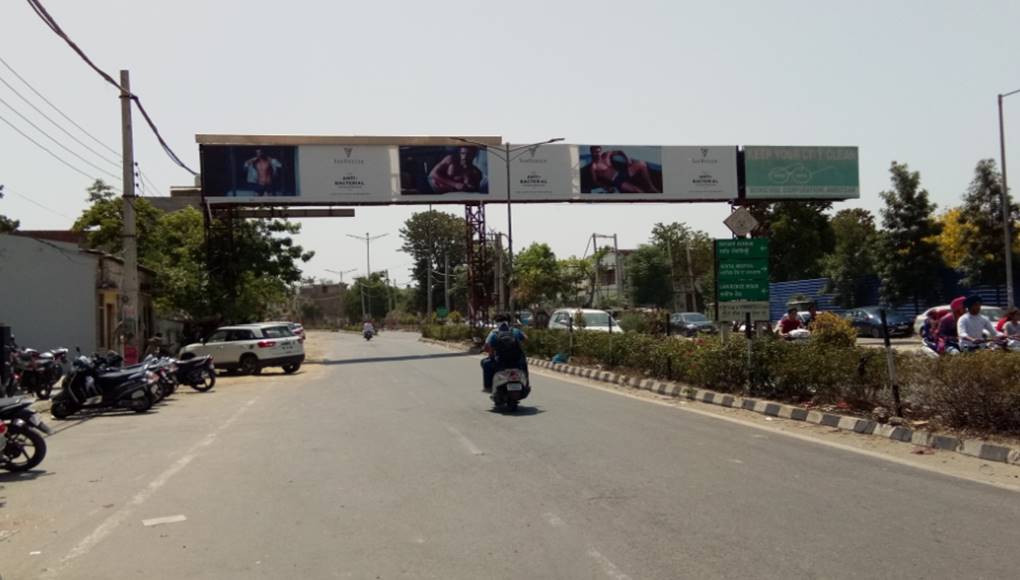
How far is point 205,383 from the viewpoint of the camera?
2045cm

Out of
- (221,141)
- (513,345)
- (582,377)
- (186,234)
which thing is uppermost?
(221,141)

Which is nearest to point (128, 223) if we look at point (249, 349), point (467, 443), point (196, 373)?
point (196, 373)

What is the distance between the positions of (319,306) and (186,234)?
10243 centimetres

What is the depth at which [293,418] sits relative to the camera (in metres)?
13.7

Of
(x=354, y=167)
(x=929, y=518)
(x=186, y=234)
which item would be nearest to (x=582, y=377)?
(x=929, y=518)

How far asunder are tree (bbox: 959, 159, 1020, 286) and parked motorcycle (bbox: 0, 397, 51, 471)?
3678 centimetres

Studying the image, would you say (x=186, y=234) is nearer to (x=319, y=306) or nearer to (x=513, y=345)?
(x=513, y=345)

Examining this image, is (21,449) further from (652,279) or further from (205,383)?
(652,279)

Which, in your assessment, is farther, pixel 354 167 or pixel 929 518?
pixel 354 167

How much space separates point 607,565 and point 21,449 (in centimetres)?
746

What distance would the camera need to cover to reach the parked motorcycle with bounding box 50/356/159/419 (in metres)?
15.1

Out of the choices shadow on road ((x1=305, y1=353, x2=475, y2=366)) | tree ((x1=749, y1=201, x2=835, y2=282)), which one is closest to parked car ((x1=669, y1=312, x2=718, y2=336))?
shadow on road ((x1=305, y1=353, x2=475, y2=366))

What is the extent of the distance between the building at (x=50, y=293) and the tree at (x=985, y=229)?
33.5m

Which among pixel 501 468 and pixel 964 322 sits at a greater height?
pixel 964 322
